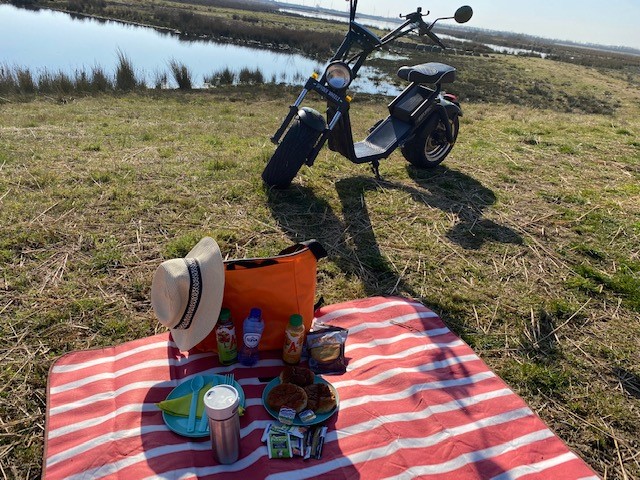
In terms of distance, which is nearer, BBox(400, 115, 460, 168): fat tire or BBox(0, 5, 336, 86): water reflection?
BBox(400, 115, 460, 168): fat tire

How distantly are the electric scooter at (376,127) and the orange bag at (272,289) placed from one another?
1946 millimetres

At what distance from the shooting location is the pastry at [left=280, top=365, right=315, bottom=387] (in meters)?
2.40

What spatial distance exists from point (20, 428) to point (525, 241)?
4200mm

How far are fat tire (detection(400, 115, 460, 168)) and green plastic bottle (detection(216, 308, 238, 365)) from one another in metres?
3.96

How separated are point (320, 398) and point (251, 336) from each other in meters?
0.52

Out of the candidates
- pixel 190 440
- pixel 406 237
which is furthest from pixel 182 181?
pixel 190 440

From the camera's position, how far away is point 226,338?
2500 millimetres

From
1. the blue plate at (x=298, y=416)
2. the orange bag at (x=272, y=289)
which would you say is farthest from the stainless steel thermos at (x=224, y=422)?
the orange bag at (x=272, y=289)

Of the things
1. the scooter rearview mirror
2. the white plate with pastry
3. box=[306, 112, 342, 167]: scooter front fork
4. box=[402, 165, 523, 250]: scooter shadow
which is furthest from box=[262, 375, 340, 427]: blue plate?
the scooter rearview mirror

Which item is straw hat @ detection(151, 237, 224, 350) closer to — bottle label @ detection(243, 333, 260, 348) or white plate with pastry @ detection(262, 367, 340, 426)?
bottle label @ detection(243, 333, 260, 348)

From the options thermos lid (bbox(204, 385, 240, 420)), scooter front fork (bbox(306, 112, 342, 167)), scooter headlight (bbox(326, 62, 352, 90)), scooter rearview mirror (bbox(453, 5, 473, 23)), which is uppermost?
scooter rearview mirror (bbox(453, 5, 473, 23))

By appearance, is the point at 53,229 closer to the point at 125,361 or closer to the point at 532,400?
the point at 125,361

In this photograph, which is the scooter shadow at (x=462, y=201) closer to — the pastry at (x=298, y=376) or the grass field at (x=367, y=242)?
the grass field at (x=367, y=242)

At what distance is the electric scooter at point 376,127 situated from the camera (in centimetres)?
434
